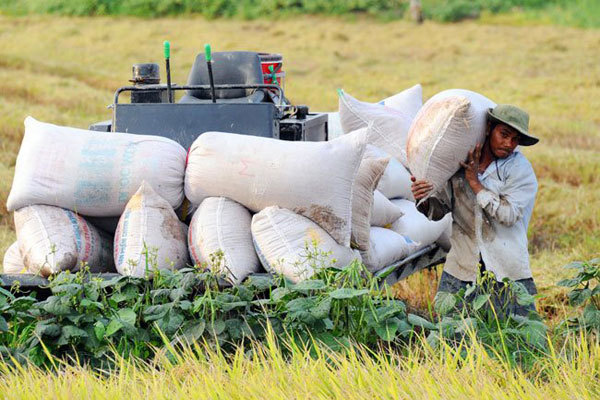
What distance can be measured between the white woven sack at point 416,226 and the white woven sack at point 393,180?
72mm

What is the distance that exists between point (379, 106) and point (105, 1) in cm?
2093

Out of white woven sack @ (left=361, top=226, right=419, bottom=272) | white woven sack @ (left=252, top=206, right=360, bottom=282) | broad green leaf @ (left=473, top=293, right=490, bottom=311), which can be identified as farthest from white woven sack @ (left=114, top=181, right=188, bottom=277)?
broad green leaf @ (left=473, top=293, right=490, bottom=311)

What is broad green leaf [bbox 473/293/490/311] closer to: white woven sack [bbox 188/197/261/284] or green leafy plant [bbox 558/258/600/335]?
green leafy plant [bbox 558/258/600/335]

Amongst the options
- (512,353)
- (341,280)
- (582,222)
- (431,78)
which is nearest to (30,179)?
(341,280)

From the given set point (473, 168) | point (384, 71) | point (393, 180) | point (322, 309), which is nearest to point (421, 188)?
point (473, 168)

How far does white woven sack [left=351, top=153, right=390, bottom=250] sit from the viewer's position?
4.30 meters

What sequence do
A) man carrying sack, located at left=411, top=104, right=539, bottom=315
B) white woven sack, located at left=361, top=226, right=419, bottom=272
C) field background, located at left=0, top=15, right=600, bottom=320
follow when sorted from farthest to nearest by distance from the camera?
field background, located at left=0, top=15, right=600, bottom=320
white woven sack, located at left=361, top=226, right=419, bottom=272
man carrying sack, located at left=411, top=104, right=539, bottom=315

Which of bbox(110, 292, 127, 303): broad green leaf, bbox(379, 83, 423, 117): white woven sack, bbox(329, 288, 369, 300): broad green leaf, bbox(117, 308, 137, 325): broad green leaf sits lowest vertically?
bbox(117, 308, 137, 325): broad green leaf

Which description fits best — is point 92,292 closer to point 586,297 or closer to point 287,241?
point 287,241

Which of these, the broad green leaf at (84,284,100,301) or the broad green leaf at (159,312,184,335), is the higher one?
the broad green leaf at (84,284,100,301)

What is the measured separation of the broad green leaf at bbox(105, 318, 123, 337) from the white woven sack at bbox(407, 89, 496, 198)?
165 cm

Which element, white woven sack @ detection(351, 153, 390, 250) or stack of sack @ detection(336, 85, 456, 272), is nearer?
white woven sack @ detection(351, 153, 390, 250)

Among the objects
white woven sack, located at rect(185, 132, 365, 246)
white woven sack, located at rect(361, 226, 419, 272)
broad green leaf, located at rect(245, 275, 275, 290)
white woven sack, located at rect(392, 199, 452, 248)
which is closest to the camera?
broad green leaf, located at rect(245, 275, 275, 290)

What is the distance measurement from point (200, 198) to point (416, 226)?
1468 millimetres
